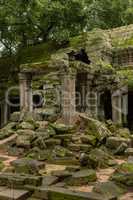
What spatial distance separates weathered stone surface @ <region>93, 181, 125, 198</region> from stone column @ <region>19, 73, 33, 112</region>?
8.96 metres

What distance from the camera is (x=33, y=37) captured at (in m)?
28.7

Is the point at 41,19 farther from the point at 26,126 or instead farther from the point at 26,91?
the point at 26,126

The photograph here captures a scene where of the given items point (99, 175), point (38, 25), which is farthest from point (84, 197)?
point (38, 25)

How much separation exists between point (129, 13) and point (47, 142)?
19.2 m

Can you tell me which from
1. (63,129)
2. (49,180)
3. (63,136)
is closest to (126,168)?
(49,180)

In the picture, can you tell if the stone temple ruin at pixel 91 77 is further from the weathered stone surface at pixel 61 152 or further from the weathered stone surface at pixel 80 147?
the weathered stone surface at pixel 61 152

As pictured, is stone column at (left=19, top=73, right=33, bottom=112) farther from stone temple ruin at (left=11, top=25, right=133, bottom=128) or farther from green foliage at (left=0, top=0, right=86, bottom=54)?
green foliage at (left=0, top=0, right=86, bottom=54)

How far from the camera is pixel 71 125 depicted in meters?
13.1

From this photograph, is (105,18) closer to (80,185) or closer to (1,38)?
(1,38)

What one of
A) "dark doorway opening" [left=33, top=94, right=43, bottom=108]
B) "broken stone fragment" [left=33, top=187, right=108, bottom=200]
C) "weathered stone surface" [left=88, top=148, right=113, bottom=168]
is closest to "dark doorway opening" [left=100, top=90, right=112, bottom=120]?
"dark doorway opening" [left=33, top=94, right=43, bottom=108]

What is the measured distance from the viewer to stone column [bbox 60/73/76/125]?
44.6ft

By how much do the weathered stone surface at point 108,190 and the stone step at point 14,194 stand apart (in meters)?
1.32

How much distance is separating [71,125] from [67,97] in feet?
4.01

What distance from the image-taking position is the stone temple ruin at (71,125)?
717 cm
